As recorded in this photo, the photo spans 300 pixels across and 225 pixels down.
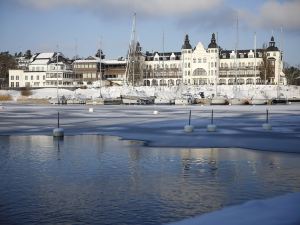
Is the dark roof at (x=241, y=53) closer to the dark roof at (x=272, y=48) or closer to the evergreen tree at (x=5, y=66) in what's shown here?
the dark roof at (x=272, y=48)

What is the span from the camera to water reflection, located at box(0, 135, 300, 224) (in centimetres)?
1182

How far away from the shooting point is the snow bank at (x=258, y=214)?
10.4m

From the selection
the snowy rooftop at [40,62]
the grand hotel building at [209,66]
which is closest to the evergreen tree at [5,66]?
the snowy rooftop at [40,62]

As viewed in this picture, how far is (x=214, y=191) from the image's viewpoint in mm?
14133

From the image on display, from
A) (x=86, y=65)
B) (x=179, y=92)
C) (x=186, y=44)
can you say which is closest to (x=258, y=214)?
(x=179, y=92)

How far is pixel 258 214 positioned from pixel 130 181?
18.3ft

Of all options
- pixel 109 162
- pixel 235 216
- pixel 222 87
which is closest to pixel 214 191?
pixel 235 216

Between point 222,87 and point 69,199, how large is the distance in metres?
119

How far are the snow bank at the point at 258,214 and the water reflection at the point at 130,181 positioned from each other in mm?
643

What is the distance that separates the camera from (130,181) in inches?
615

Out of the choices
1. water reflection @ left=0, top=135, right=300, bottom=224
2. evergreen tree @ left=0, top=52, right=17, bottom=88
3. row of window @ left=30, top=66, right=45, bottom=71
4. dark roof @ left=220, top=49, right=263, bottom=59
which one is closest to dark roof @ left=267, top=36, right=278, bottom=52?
dark roof @ left=220, top=49, right=263, bottom=59

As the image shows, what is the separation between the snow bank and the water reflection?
64 cm

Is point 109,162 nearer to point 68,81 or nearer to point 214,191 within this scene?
point 214,191

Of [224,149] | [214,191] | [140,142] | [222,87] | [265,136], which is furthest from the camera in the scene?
[222,87]
